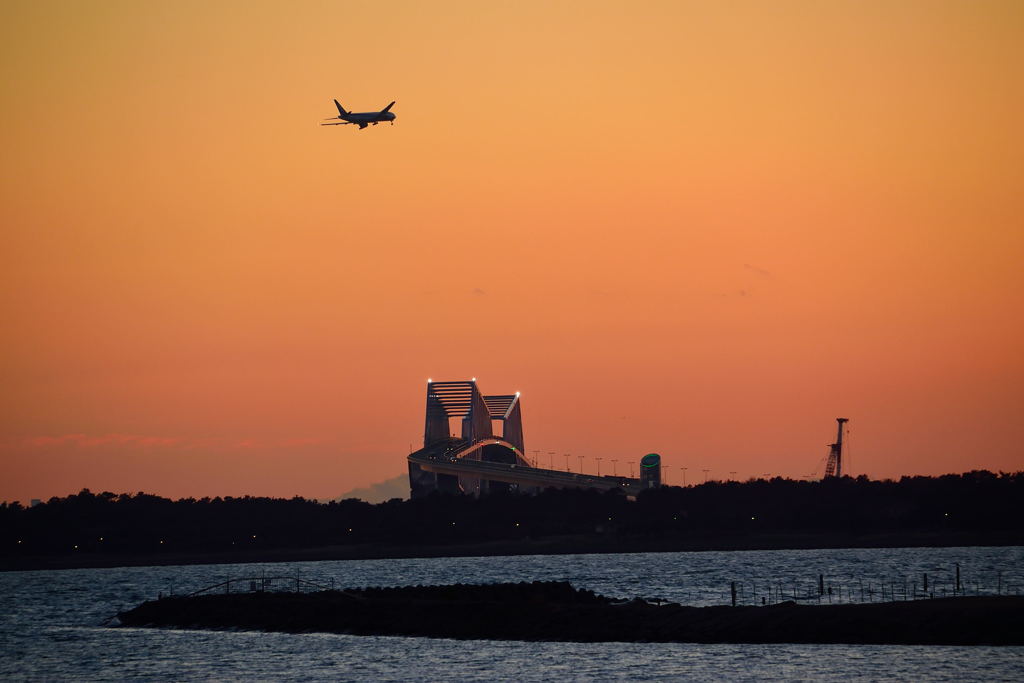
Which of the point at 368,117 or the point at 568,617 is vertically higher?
the point at 368,117

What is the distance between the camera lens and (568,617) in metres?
74.0

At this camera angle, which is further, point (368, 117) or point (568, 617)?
point (368, 117)

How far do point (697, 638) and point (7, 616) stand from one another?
6478 centimetres

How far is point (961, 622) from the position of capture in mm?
61844

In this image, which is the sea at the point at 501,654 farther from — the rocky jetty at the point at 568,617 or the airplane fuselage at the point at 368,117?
the airplane fuselage at the point at 368,117

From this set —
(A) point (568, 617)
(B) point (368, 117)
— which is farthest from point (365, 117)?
(A) point (568, 617)

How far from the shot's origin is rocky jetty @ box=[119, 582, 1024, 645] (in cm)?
6284

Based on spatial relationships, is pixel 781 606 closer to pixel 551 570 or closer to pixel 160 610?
pixel 160 610

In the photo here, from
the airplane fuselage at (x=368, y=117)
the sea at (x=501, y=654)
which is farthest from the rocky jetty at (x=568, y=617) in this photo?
the airplane fuselage at (x=368, y=117)

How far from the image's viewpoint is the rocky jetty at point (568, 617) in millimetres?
62844

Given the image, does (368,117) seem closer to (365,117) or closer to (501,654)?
(365,117)

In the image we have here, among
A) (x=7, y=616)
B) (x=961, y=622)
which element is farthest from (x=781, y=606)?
(x=7, y=616)

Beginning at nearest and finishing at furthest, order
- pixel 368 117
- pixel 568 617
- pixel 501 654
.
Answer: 1. pixel 501 654
2. pixel 568 617
3. pixel 368 117

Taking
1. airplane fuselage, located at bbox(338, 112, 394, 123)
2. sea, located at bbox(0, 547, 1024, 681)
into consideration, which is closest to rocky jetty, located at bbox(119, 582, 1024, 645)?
sea, located at bbox(0, 547, 1024, 681)
